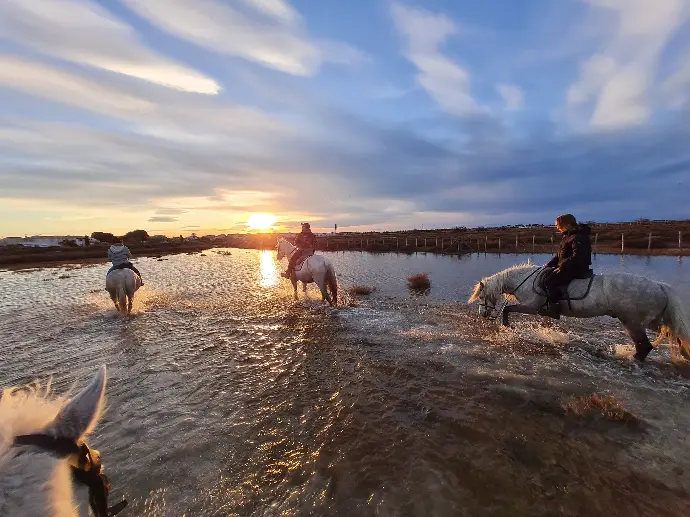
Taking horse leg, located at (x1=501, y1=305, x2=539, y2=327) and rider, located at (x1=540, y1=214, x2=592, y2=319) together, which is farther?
horse leg, located at (x1=501, y1=305, x2=539, y2=327)

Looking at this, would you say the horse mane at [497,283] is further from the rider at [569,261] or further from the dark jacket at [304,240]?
the dark jacket at [304,240]

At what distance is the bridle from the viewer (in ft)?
4.95

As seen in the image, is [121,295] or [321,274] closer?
[121,295]

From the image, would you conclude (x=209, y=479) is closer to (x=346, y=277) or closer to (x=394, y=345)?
(x=394, y=345)

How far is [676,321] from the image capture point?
21.2ft

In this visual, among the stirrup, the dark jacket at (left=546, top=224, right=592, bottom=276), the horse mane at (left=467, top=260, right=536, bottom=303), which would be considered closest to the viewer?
the dark jacket at (left=546, top=224, right=592, bottom=276)

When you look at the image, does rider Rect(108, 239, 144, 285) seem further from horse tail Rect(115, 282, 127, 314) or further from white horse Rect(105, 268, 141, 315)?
horse tail Rect(115, 282, 127, 314)

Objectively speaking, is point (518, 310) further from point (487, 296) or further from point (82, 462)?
point (82, 462)

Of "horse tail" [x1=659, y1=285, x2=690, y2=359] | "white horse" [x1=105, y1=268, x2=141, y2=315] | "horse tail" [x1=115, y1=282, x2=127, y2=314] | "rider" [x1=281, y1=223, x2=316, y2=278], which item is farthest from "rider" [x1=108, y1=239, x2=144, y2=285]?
"horse tail" [x1=659, y1=285, x2=690, y2=359]

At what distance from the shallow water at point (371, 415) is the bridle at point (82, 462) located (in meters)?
1.58

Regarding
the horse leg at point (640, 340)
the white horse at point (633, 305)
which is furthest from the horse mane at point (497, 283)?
the horse leg at point (640, 340)

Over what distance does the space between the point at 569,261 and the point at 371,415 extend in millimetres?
5611

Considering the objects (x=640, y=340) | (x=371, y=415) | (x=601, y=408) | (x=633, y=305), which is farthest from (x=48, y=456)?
(x=640, y=340)

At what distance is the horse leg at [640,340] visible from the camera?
22.7ft
